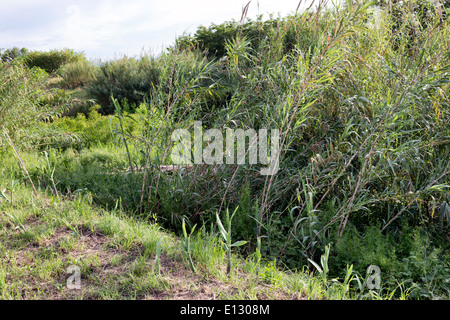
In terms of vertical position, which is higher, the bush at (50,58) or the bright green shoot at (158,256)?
the bush at (50,58)

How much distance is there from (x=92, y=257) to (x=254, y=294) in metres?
1.07

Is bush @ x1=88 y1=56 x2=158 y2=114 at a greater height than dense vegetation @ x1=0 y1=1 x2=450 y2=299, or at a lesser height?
greater

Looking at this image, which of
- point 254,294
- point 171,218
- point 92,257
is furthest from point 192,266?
point 171,218

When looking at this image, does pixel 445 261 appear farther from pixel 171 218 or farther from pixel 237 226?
pixel 171 218

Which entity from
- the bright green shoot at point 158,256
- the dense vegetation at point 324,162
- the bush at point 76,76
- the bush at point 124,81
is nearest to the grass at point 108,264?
the bright green shoot at point 158,256

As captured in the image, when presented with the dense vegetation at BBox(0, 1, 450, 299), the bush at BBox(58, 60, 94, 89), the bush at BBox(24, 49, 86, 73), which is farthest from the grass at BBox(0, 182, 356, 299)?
the bush at BBox(24, 49, 86, 73)

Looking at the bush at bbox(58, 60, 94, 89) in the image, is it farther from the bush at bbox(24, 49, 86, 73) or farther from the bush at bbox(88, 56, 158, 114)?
the bush at bbox(24, 49, 86, 73)

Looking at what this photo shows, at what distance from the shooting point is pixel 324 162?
8.64 feet

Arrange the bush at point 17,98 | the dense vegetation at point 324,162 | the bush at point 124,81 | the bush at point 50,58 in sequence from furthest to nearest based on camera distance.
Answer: the bush at point 50,58 < the bush at point 124,81 < the bush at point 17,98 < the dense vegetation at point 324,162

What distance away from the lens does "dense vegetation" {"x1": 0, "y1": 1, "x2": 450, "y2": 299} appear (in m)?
2.50

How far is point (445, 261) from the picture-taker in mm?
2658

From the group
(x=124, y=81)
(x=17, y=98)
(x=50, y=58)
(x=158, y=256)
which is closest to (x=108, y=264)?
(x=158, y=256)

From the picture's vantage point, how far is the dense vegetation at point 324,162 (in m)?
2.50

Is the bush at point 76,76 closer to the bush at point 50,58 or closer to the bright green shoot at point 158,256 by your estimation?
the bush at point 50,58
